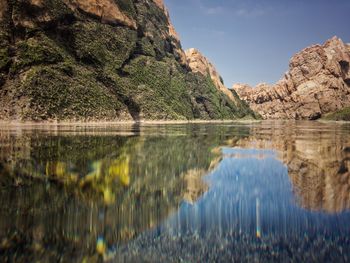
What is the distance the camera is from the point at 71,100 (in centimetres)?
7812

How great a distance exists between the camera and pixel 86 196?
31.3 feet

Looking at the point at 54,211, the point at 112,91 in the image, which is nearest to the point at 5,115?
the point at 112,91

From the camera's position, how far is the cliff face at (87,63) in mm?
73438

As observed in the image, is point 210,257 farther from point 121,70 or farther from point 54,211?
point 121,70

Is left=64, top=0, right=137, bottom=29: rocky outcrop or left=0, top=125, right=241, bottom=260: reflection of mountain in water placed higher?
left=64, top=0, right=137, bottom=29: rocky outcrop

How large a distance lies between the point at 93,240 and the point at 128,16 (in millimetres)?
117789

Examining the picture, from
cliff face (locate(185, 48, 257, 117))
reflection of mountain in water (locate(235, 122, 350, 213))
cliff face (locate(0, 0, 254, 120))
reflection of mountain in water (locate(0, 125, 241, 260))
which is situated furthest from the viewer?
cliff face (locate(185, 48, 257, 117))

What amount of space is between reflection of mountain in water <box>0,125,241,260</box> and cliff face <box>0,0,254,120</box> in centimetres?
6056

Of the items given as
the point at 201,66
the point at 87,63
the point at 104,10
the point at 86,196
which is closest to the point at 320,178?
the point at 86,196

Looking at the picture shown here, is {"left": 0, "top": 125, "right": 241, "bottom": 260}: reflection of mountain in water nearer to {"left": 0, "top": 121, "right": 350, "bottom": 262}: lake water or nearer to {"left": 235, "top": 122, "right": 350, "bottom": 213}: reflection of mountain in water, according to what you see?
{"left": 0, "top": 121, "right": 350, "bottom": 262}: lake water

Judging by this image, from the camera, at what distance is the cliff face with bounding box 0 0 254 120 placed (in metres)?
73.4

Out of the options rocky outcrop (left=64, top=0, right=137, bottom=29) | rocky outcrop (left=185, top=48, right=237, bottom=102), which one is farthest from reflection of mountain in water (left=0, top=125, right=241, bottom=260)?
rocky outcrop (left=185, top=48, right=237, bottom=102)

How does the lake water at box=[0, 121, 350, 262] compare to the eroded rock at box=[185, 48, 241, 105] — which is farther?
the eroded rock at box=[185, 48, 241, 105]

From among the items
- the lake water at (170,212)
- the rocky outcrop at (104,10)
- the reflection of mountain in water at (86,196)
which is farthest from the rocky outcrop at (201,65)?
the lake water at (170,212)
